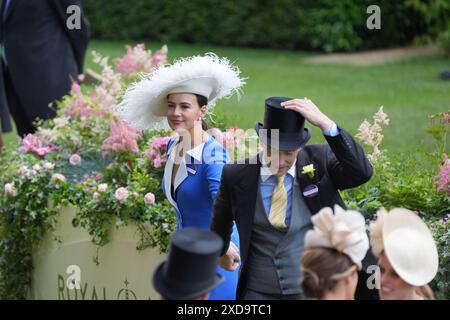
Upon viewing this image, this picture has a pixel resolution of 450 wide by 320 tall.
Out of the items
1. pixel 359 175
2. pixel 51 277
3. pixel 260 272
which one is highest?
pixel 359 175

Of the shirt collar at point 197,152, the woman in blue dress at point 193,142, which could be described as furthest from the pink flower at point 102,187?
the shirt collar at point 197,152

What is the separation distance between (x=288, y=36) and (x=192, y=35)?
207 centimetres

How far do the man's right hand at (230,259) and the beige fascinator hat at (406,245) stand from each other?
122 cm

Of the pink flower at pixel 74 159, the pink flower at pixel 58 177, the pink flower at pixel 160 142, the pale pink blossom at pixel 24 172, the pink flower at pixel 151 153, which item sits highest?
the pink flower at pixel 160 142

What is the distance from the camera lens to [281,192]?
16.4 ft

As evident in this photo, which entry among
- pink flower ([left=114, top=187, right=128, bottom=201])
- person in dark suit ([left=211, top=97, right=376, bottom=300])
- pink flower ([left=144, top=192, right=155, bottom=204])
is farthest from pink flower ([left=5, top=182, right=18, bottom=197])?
person in dark suit ([left=211, top=97, right=376, bottom=300])

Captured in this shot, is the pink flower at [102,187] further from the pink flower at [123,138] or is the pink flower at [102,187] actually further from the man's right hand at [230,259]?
the man's right hand at [230,259]

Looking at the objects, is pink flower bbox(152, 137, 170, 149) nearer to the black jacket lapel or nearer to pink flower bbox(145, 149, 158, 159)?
pink flower bbox(145, 149, 158, 159)

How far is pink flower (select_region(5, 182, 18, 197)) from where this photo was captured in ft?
25.1

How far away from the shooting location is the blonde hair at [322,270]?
3.99 m

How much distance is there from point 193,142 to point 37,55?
15.0 feet

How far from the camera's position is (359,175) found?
4.81 metres
